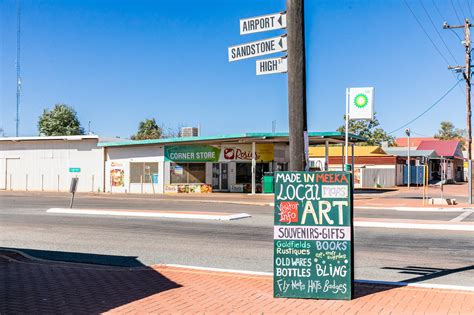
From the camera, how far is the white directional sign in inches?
306

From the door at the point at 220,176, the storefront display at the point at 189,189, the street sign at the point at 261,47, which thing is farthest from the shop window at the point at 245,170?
the street sign at the point at 261,47

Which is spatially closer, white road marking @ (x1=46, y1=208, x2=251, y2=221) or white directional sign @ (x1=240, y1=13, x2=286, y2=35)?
white directional sign @ (x1=240, y1=13, x2=286, y2=35)

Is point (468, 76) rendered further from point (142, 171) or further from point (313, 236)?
point (313, 236)

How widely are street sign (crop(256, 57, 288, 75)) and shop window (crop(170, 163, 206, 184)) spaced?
2969 cm

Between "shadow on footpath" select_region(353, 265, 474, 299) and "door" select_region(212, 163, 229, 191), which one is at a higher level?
"door" select_region(212, 163, 229, 191)

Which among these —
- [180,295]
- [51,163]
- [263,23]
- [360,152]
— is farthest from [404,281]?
[360,152]

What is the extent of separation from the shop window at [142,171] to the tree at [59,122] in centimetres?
4312

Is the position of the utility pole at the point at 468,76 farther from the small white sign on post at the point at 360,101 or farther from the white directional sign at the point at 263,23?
the white directional sign at the point at 263,23

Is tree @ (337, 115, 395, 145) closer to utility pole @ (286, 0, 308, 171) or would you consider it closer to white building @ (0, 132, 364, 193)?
white building @ (0, 132, 364, 193)

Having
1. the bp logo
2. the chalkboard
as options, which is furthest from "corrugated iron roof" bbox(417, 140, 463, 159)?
the chalkboard

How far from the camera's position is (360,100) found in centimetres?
2269

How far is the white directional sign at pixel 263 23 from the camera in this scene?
7.77 meters

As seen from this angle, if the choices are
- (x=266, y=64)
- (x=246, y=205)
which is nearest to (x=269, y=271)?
(x=266, y=64)

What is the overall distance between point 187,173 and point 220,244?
25355 millimetres
